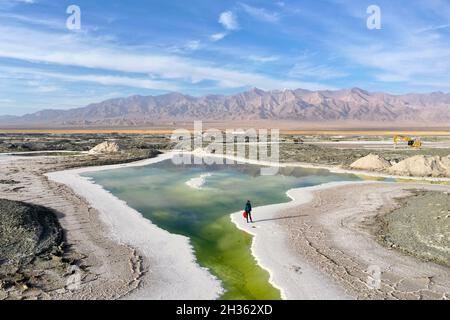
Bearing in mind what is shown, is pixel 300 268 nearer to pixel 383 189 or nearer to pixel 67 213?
pixel 67 213

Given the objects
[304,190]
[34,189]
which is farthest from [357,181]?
[34,189]

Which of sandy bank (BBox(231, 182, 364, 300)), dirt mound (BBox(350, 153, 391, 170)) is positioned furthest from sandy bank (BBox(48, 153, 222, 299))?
dirt mound (BBox(350, 153, 391, 170))

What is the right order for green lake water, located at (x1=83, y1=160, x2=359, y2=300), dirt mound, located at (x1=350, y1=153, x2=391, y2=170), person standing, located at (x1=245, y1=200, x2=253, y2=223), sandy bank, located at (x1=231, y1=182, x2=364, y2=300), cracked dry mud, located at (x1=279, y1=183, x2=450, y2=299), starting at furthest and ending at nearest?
dirt mound, located at (x1=350, y1=153, x2=391, y2=170) → person standing, located at (x1=245, y1=200, x2=253, y2=223) → green lake water, located at (x1=83, y1=160, x2=359, y2=300) → cracked dry mud, located at (x1=279, y1=183, x2=450, y2=299) → sandy bank, located at (x1=231, y1=182, x2=364, y2=300)

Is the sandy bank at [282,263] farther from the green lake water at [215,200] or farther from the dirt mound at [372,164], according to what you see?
the dirt mound at [372,164]

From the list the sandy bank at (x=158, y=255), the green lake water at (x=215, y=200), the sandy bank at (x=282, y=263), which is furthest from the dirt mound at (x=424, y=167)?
the sandy bank at (x=158, y=255)

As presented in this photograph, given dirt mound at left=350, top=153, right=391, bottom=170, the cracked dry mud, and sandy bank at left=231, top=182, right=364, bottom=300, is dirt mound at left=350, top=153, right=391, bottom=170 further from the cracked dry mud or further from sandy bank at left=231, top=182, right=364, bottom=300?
sandy bank at left=231, top=182, right=364, bottom=300

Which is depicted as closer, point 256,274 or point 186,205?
point 256,274

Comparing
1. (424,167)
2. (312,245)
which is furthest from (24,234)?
(424,167)
